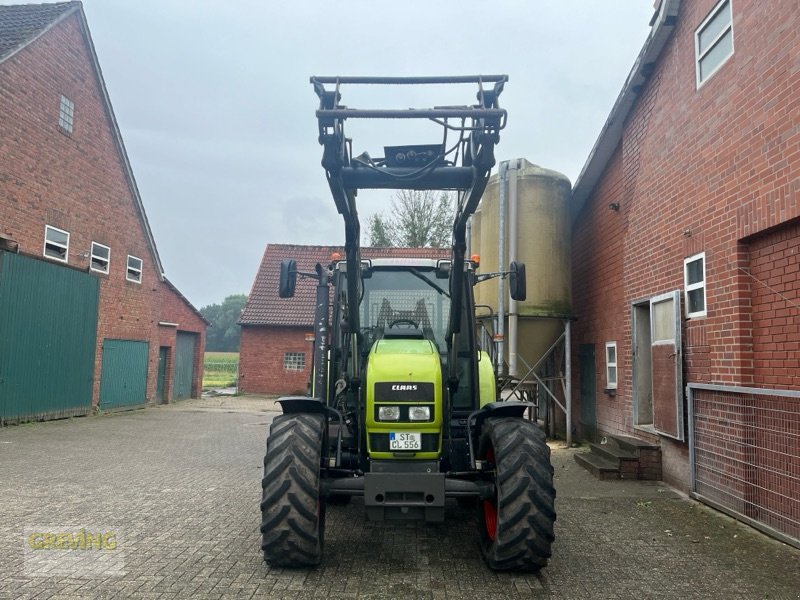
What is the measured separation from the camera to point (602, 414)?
1023cm

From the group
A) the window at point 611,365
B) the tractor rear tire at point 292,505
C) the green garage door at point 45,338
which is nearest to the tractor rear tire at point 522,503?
the tractor rear tire at point 292,505

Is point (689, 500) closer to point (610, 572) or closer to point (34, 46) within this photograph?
point (610, 572)

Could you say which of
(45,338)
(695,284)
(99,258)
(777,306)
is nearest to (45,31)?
(99,258)

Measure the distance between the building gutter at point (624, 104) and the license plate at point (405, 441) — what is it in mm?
6686

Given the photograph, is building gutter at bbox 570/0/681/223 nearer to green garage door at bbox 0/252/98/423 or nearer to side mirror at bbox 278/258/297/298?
side mirror at bbox 278/258/297/298

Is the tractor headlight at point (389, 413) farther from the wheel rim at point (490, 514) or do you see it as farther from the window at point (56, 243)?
the window at point (56, 243)

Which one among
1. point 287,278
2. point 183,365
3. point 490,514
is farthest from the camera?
point 183,365

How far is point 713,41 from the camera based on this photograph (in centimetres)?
679

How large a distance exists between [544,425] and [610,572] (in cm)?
857

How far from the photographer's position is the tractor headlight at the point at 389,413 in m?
4.43

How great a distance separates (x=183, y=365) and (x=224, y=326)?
66.9 m

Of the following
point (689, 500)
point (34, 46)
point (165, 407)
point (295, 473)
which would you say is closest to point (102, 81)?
point (34, 46)

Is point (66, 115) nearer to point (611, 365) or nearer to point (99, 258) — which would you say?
point (99, 258)

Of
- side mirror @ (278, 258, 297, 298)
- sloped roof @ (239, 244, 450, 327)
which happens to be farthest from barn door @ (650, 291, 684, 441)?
sloped roof @ (239, 244, 450, 327)
